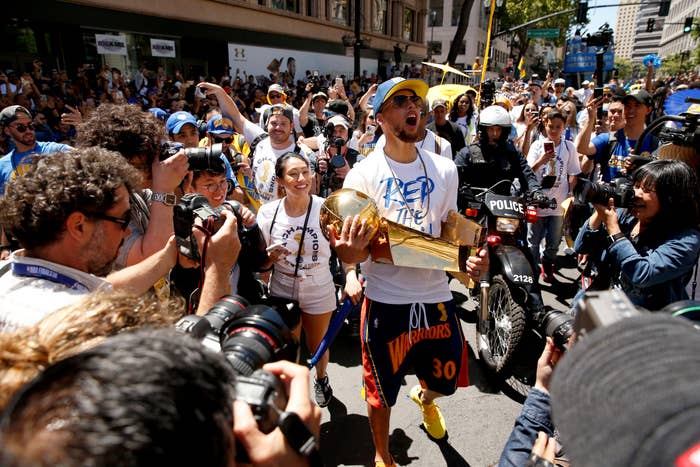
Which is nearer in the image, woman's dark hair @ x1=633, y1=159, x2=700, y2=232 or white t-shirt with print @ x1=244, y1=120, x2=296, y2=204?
woman's dark hair @ x1=633, y1=159, x2=700, y2=232

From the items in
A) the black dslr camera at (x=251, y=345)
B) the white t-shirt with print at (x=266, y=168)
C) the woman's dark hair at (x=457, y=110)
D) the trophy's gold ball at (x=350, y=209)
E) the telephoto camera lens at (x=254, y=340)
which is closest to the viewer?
the black dslr camera at (x=251, y=345)

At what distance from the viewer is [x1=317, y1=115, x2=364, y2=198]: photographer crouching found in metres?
4.66

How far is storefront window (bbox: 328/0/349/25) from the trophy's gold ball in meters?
27.7

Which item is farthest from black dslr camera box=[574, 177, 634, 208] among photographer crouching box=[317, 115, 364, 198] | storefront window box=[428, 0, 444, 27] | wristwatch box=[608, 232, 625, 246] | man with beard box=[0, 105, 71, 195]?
storefront window box=[428, 0, 444, 27]

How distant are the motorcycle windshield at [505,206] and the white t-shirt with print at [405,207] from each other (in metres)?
1.08

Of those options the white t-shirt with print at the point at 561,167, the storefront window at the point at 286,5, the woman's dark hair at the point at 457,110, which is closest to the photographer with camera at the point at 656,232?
the white t-shirt with print at the point at 561,167

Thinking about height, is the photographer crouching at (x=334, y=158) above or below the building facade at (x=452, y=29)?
below

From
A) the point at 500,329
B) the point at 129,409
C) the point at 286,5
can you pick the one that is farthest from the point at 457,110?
the point at 286,5

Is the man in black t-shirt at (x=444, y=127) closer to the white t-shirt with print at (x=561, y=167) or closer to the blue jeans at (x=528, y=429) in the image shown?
the white t-shirt with print at (x=561, y=167)

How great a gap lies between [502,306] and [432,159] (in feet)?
5.14

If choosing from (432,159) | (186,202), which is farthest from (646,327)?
(432,159)

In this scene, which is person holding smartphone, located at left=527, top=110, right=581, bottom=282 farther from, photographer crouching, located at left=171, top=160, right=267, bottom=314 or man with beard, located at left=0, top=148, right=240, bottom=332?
man with beard, located at left=0, top=148, right=240, bottom=332

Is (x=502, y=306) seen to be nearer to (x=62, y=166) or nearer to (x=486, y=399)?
(x=486, y=399)

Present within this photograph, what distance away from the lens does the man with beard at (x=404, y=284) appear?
229 cm
